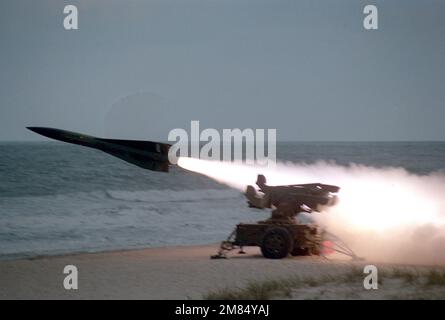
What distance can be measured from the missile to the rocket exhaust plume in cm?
58

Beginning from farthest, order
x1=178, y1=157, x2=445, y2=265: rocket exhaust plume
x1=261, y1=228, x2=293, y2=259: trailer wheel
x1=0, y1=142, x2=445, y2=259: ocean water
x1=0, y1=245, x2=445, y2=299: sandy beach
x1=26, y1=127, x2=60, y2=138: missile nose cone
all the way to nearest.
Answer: x1=0, y1=142, x2=445, y2=259: ocean water
x1=26, y1=127, x2=60, y2=138: missile nose cone
x1=178, y1=157, x2=445, y2=265: rocket exhaust plume
x1=261, y1=228, x2=293, y2=259: trailer wheel
x1=0, y1=245, x2=445, y2=299: sandy beach

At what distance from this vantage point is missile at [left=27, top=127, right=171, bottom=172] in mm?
19578

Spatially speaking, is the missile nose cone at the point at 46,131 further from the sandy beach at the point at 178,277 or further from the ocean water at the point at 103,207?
the ocean water at the point at 103,207

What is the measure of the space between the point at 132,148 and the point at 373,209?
6553 mm

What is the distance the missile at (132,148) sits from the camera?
19578mm

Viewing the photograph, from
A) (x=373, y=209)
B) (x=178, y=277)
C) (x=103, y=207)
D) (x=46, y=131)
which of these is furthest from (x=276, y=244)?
(x=103, y=207)

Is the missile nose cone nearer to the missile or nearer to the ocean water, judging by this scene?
the missile

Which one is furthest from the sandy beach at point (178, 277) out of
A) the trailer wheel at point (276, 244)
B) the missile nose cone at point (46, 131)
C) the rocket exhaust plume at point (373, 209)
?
the missile nose cone at point (46, 131)

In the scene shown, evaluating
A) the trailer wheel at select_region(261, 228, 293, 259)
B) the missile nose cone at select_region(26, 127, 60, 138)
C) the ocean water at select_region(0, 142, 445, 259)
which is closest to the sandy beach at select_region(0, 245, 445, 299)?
the trailer wheel at select_region(261, 228, 293, 259)

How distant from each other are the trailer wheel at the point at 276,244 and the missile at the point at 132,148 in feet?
10.6

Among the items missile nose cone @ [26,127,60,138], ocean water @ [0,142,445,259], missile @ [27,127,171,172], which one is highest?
missile nose cone @ [26,127,60,138]

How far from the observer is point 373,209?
2070 centimetres

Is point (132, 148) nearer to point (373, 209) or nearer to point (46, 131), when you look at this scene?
point (46, 131)
